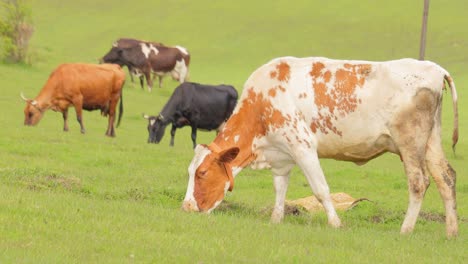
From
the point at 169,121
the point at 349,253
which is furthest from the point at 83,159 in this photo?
the point at 349,253

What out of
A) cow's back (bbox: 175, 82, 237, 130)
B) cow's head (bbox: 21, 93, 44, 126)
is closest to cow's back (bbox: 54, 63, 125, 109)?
cow's head (bbox: 21, 93, 44, 126)

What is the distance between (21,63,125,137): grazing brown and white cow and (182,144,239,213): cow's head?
1603 centimetres

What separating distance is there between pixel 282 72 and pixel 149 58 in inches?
1449

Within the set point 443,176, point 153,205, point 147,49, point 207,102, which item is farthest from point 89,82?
point 147,49

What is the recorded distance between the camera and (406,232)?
11.7 m

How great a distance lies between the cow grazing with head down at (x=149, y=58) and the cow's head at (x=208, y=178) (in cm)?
3481

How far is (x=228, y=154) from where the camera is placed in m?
12.1

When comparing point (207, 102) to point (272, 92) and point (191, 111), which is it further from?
point (272, 92)

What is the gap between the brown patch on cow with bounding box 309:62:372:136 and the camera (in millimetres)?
12008

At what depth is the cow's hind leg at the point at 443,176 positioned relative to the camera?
11688 mm

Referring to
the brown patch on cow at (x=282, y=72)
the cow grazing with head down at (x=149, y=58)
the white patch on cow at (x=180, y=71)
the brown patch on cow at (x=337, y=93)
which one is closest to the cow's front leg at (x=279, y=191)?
the brown patch on cow at (x=337, y=93)

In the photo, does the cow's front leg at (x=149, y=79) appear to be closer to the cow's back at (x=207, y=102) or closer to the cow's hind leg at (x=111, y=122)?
the cow's hind leg at (x=111, y=122)

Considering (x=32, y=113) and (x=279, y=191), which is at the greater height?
(x=279, y=191)

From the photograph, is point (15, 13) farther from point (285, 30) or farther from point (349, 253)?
point (349, 253)
